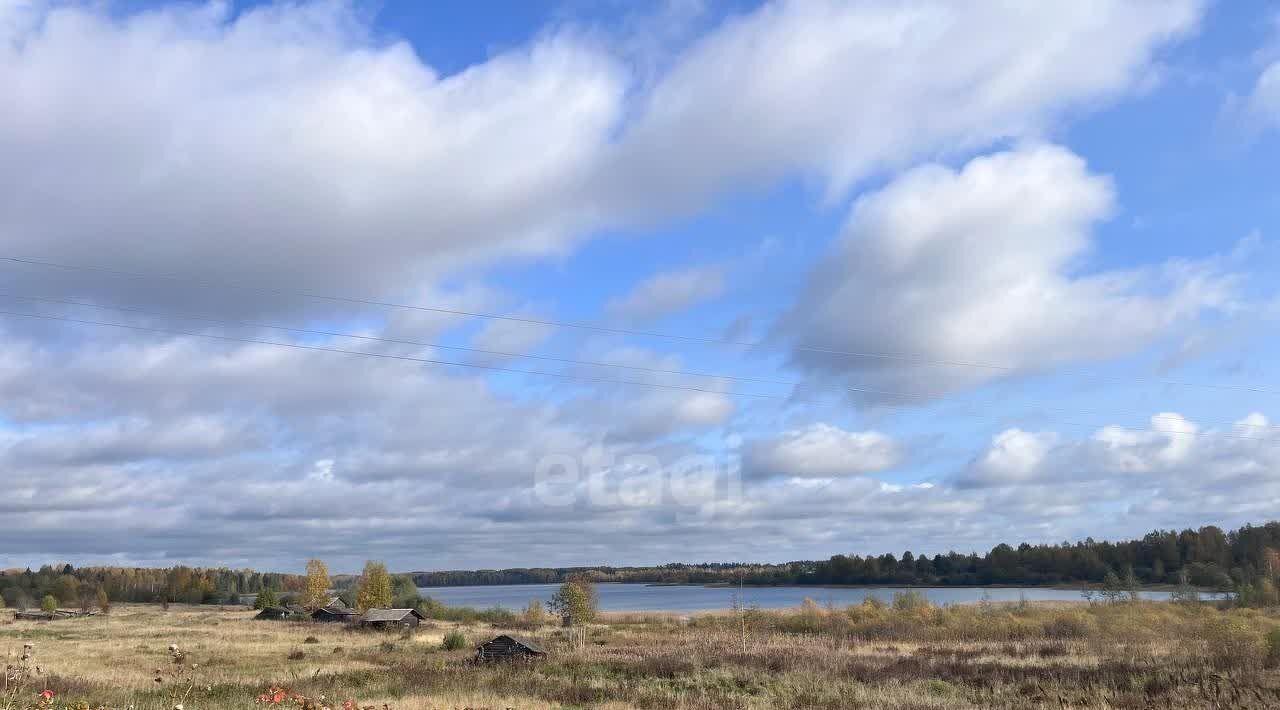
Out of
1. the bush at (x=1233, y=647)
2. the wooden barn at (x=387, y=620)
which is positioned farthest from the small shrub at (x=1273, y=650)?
the wooden barn at (x=387, y=620)

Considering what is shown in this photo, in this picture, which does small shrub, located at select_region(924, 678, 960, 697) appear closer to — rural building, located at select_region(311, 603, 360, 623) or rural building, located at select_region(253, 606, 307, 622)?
rural building, located at select_region(311, 603, 360, 623)

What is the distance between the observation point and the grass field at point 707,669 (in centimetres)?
2378

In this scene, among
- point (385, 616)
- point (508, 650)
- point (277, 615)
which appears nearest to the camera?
point (508, 650)

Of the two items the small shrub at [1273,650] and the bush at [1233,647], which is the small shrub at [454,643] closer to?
the bush at [1233,647]

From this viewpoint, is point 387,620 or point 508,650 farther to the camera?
point 387,620

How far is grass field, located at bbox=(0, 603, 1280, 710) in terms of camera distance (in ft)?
78.0

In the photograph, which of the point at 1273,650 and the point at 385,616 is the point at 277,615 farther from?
the point at 1273,650

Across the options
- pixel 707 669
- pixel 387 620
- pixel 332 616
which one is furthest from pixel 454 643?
pixel 332 616

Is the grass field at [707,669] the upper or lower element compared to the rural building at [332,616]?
upper

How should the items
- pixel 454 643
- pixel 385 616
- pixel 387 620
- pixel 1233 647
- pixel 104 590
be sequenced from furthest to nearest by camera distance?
pixel 104 590 < pixel 385 616 < pixel 387 620 < pixel 454 643 < pixel 1233 647

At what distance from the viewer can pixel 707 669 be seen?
3369 centimetres

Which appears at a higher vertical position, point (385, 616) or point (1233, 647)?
point (1233, 647)

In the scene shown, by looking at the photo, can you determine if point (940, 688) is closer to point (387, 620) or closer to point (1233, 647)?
point (1233, 647)

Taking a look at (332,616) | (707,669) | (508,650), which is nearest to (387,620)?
(332,616)
